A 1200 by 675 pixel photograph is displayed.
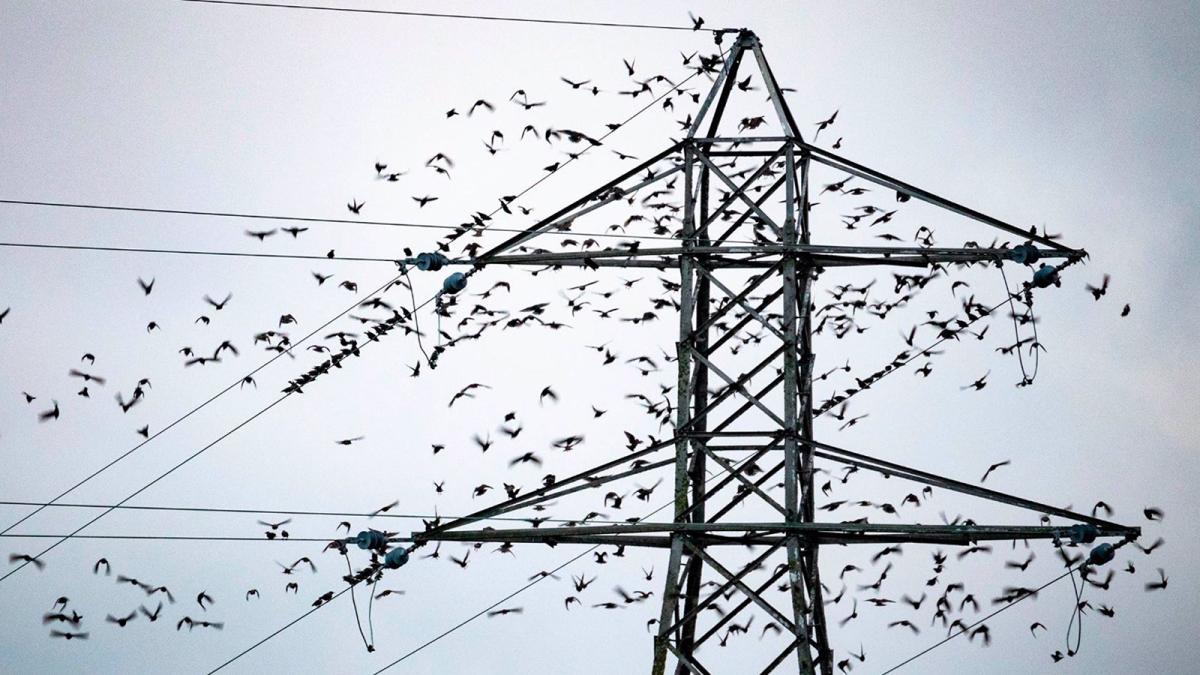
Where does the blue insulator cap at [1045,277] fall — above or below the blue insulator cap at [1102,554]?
above

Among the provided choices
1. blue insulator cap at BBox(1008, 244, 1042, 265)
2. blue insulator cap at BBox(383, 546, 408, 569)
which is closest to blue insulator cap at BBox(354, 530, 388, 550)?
blue insulator cap at BBox(383, 546, 408, 569)

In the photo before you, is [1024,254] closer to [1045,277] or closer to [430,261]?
[1045,277]

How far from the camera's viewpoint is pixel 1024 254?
876 inches

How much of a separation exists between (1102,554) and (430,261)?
7867 mm

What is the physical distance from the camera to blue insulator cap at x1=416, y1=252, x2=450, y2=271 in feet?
73.6

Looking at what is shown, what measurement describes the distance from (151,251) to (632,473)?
25.5 ft

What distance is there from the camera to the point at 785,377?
2117 cm

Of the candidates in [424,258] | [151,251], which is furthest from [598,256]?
[151,251]

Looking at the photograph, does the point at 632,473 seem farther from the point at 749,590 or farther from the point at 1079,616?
the point at 1079,616

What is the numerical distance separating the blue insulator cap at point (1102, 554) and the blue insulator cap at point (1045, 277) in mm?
2994

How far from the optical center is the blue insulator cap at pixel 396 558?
2142 cm

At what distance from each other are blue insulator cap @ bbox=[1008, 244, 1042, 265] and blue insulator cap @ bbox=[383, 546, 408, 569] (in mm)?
7305

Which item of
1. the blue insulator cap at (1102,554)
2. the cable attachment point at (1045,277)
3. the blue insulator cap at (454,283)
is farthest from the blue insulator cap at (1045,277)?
the blue insulator cap at (454,283)

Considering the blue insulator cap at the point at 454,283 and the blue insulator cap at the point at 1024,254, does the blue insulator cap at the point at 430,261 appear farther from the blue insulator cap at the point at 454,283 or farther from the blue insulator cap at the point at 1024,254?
the blue insulator cap at the point at 1024,254
